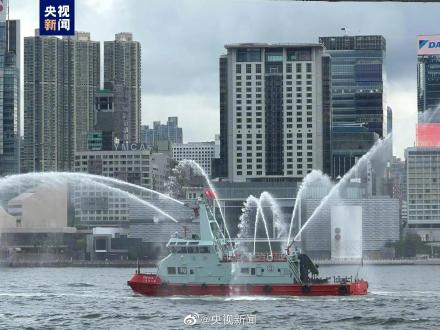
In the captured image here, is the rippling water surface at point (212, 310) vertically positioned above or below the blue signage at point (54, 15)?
below

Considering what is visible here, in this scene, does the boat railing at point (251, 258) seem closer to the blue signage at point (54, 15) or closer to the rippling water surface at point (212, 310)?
the rippling water surface at point (212, 310)

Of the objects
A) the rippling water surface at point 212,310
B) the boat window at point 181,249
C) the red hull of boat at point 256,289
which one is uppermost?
the boat window at point 181,249

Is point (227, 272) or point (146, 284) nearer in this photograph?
point (227, 272)

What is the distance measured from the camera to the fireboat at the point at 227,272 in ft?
301

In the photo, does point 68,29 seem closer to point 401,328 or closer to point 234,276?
point 401,328

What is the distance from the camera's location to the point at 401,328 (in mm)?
73250

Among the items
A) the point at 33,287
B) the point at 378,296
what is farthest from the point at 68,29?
the point at 33,287

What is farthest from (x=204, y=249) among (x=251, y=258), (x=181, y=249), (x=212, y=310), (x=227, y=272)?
(x=212, y=310)

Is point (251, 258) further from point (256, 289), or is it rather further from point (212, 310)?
point (212, 310)

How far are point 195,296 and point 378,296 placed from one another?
47.1 feet

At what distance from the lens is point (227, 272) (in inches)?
3625

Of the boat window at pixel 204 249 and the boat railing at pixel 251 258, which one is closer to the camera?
the boat window at pixel 204 249

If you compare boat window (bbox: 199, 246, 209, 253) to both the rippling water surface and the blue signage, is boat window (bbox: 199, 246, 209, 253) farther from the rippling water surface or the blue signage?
the blue signage

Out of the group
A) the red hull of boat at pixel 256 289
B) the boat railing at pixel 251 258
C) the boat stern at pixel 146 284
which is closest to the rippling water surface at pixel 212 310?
the red hull of boat at pixel 256 289
